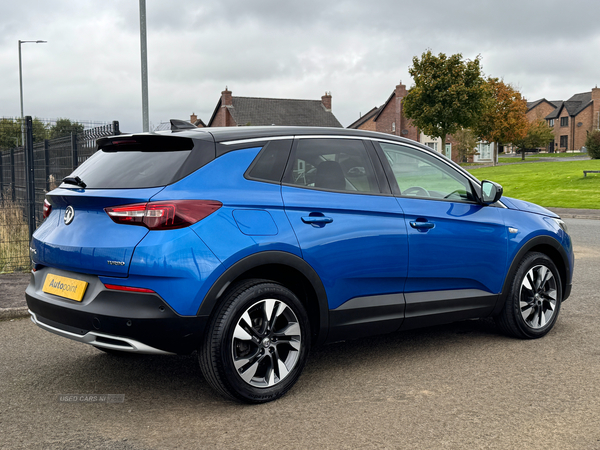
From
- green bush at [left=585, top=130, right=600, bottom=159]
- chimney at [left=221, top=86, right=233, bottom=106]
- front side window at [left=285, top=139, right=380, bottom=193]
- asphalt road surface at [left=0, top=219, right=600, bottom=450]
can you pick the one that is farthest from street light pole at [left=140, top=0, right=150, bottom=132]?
chimney at [left=221, top=86, right=233, bottom=106]

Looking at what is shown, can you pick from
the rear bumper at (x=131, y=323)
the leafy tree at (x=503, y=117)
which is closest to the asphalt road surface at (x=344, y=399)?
the rear bumper at (x=131, y=323)

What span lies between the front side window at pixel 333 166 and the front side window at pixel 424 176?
0.84ft

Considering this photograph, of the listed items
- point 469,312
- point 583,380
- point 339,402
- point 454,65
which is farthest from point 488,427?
point 454,65

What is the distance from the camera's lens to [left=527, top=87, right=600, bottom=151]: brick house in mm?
91562

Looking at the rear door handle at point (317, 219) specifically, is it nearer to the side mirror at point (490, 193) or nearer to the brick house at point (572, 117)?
the side mirror at point (490, 193)

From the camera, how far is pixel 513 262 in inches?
205

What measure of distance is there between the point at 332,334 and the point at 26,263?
6883mm

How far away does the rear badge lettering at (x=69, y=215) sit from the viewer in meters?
3.89

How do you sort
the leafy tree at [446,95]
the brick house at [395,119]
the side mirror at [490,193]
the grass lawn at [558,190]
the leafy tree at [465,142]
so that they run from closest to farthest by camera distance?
the side mirror at [490,193], the grass lawn at [558,190], the leafy tree at [446,95], the leafy tree at [465,142], the brick house at [395,119]

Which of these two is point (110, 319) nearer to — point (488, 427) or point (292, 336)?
point (292, 336)

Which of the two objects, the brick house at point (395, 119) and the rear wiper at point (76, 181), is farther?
the brick house at point (395, 119)

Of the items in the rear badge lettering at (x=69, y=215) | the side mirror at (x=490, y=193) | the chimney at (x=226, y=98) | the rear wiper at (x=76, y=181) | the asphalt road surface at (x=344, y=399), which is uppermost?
the chimney at (x=226, y=98)

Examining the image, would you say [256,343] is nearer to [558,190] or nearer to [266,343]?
[266,343]

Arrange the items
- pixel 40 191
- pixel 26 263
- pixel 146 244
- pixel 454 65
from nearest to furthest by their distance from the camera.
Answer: pixel 146 244, pixel 26 263, pixel 40 191, pixel 454 65
